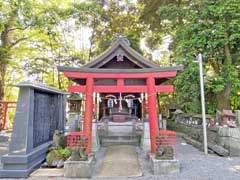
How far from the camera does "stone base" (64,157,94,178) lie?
238 inches

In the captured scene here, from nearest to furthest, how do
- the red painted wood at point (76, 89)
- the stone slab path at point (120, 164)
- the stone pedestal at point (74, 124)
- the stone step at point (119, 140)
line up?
the stone slab path at point (120, 164) → the red painted wood at point (76, 89) → the stone step at point (119, 140) → the stone pedestal at point (74, 124)

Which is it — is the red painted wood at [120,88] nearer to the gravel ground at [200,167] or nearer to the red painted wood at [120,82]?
the red painted wood at [120,82]

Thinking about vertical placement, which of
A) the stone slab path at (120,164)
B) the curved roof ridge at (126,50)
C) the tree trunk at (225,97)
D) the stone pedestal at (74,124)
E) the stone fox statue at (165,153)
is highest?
the curved roof ridge at (126,50)

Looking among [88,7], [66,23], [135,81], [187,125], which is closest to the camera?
[135,81]

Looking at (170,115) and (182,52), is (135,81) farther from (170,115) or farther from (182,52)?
(170,115)

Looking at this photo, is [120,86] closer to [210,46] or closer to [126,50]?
[126,50]

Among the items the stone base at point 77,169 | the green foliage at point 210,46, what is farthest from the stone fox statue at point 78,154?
the green foliage at point 210,46

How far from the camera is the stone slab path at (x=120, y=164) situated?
6.36 meters

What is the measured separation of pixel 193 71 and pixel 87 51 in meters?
12.8

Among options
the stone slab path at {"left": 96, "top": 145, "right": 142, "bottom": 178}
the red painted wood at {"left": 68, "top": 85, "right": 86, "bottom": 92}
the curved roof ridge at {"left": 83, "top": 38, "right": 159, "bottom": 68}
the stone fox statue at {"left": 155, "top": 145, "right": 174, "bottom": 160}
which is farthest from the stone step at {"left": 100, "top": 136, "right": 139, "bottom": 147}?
the stone fox statue at {"left": 155, "top": 145, "right": 174, "bottom": 160}

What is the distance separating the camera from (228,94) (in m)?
12.0

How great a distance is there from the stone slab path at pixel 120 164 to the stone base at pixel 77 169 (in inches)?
13.6

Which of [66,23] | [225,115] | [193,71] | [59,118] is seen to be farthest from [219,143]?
[66,23]

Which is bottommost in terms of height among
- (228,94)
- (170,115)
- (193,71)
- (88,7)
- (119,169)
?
(119,169)
